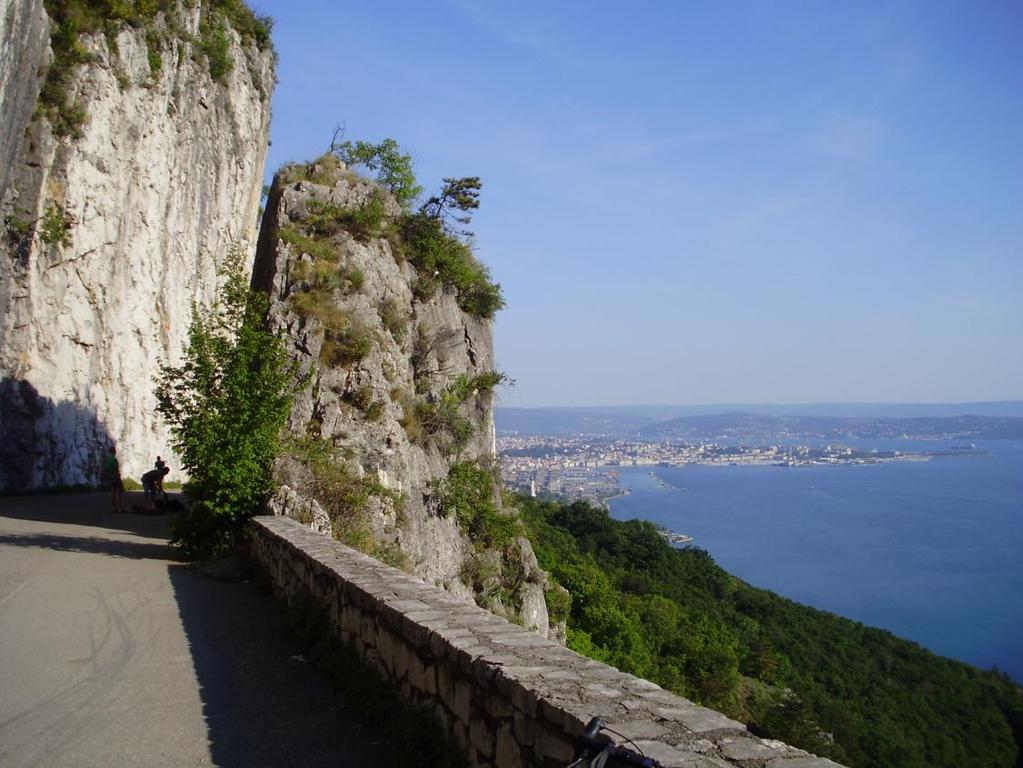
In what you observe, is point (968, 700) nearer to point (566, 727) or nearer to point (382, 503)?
point (382, 503)

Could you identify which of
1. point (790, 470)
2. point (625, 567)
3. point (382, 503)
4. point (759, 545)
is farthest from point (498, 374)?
point (790, 470)

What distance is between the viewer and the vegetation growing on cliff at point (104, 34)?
2248cm

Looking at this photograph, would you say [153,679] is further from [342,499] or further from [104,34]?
[104,34]

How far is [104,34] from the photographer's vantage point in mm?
24125

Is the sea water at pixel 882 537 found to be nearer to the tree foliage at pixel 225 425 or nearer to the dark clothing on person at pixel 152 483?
the dark clothing on person at pixel 152 483

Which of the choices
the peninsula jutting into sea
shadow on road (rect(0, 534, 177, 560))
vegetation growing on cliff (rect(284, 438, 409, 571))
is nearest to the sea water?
the peninsula jutting into sea

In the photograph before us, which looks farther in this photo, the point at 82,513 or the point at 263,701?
the point at 82,513

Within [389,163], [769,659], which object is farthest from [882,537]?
[389,163]

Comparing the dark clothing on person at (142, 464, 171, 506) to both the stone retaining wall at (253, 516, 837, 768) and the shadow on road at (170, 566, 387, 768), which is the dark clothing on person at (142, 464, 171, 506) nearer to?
the shadow on road at (170, 566, 387, 768)

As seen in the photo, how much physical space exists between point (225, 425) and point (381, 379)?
539cm

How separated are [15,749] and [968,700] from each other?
41.5m

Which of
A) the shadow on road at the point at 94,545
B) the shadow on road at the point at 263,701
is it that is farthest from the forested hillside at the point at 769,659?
the shadow on road at the point at 263,701

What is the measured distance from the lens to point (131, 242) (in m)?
26.4

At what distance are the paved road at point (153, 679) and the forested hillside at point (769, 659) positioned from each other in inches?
581
